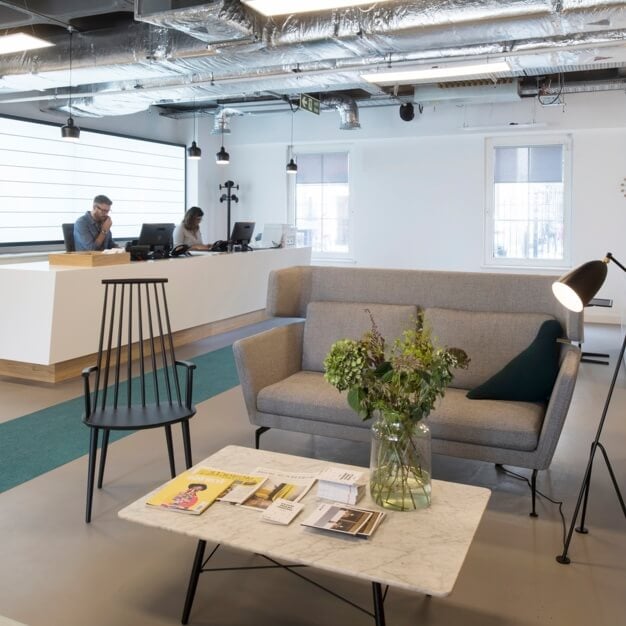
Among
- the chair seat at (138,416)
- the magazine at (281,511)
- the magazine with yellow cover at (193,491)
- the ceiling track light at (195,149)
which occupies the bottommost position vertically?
the magazine at (281,511)

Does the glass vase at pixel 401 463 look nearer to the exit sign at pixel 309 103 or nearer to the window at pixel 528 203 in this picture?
the exit sign at pixel 309 103

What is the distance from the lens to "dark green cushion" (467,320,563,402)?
127 inches

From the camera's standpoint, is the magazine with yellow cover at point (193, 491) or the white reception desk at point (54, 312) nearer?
the magazine with yellow cover at point (193, 491)

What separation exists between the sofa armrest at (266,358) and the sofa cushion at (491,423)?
962 mm

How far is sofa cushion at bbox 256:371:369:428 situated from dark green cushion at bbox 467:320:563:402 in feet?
2.05

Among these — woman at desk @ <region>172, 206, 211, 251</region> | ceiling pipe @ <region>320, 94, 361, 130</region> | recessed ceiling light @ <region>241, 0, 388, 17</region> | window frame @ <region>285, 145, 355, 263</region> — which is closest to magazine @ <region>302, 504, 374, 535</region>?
recessed ceiling light @ <region>241, 0, 388, 17</region>

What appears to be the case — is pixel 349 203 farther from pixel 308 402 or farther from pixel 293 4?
pixel 308 402

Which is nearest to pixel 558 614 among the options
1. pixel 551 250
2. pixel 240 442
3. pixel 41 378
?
pixel 240 442

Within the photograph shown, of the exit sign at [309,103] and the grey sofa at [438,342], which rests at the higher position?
the exit sign at [309,103]

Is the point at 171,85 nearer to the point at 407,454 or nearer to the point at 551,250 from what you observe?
the point at 551,250

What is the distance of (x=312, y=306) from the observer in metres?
4.06

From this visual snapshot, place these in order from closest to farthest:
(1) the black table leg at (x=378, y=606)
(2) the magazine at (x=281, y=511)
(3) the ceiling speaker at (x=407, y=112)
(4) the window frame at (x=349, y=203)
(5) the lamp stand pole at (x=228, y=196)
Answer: (1) the black table leg at (x=378, y=606)
(2) the magazine at (x=281, y=511)
(3) the ceiling speaker at (x=407, y=112)
(4) the window frame at (x=349, y=203)
(5) the lamp stand pole at (x=228, y=196)

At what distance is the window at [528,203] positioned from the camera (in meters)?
9.07

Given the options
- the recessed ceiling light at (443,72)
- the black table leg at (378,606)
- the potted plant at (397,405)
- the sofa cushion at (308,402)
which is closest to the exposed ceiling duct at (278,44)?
the recessed ceiling light at (443,72)
